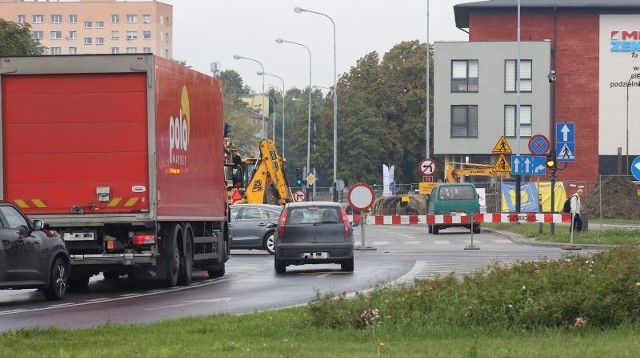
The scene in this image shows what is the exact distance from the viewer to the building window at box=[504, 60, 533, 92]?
84.9 metres

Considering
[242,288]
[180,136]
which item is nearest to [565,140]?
[180,136]

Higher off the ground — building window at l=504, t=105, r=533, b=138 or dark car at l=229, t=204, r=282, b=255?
building window at l=504, t=105, r=533, b=138

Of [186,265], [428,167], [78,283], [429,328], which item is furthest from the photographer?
[428,167]

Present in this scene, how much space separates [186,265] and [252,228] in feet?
43.7

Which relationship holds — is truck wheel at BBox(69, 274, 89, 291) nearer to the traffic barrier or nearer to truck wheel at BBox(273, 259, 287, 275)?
truck wheel at BBox(273, 259, 287, 275)

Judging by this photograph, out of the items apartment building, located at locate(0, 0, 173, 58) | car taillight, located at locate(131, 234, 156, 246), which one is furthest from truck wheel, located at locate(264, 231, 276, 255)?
apartment building, located at locate(0, 0, 173, 58)

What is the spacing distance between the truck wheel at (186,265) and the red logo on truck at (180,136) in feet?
5.23

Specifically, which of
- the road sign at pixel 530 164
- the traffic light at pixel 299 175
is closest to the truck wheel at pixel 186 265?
the road sign at pixel 530 164

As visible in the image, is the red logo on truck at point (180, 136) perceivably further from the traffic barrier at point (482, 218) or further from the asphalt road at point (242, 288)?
the traffic barrier at point (482, 218)

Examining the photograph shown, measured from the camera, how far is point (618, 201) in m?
67.6

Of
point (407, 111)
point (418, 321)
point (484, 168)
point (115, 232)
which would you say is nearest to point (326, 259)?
point (115, 232)

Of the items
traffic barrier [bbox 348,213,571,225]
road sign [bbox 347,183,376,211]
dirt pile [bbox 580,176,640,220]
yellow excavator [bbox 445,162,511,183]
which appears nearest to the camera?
road sign [bbox 347,183,376,211]

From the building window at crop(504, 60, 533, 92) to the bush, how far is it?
6929 centimetres

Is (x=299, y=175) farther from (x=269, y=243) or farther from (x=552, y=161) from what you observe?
(x=269, y=243)
